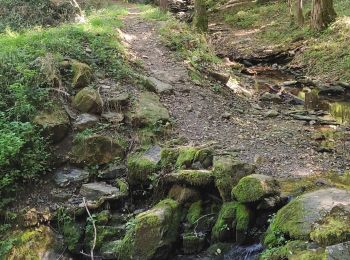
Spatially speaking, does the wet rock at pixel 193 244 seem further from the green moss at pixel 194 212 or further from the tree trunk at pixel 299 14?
the tree trunk at pixel 299 14

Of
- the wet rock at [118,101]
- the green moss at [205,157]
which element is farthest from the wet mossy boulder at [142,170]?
the wet rock at [118,101]

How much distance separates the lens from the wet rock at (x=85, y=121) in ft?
25.3

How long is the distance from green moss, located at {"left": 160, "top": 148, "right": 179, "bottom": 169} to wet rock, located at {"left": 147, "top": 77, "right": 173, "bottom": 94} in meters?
2.70

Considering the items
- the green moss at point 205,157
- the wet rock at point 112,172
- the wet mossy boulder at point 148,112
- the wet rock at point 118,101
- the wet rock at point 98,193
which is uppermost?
the wet rock at point 118,101

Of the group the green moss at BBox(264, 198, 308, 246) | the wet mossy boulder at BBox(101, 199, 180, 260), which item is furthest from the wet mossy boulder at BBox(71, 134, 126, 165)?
the green moss at BBox(264, 198, 308, 246)

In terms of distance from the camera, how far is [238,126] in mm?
8953

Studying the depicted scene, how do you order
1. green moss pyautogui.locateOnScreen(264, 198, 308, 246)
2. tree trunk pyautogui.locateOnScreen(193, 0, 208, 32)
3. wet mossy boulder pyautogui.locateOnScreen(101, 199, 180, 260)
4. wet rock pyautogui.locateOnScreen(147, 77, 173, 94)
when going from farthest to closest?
tree trunk pyautogui.locateOnScreen(193, 0, 208, 32)
wet rock pyautogui.locateOnScreen(147, 77, 173, 94)
wet mossy boulder pyautogui.locateOnScreen(101, 199, 180, 260)
green moss pyautogui.locateOnScreen(264, 198, 308, 246)

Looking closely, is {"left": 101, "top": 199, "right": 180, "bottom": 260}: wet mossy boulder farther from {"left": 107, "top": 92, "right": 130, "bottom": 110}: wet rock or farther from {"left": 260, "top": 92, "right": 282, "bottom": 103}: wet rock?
{"left": 260, "top": 92, "right": 282, "bottom": 103}: wet rock

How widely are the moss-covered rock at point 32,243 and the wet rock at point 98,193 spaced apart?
2.50 ft

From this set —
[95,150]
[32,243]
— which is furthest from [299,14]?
[32,243]

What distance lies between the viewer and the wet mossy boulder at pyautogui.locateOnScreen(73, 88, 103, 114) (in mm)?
8047

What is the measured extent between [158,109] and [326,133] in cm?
355

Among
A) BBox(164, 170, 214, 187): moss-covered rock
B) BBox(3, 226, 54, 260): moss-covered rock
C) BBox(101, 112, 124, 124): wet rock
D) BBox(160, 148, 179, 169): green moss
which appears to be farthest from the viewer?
BBox(101, 112, 124, 124): wet rock

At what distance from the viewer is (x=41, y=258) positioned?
6039 millimetres
